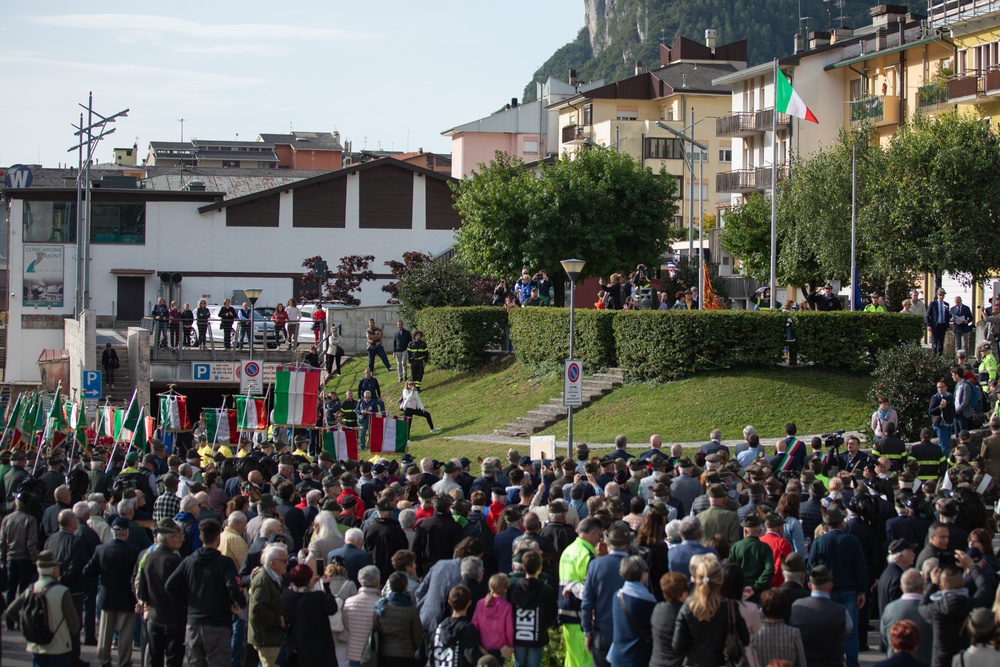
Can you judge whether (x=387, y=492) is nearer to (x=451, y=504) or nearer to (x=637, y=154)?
(x=451, y=504)

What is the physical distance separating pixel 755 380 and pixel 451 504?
1644cm

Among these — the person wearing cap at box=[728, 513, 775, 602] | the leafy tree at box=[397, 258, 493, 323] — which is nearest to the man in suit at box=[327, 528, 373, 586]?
the person wearing cap at box=[728, 513, 775, 602]

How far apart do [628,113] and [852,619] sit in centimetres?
7440

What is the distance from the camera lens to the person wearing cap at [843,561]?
439 inches

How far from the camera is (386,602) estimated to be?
966 centimetres

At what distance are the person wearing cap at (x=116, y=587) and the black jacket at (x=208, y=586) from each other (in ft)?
4.50

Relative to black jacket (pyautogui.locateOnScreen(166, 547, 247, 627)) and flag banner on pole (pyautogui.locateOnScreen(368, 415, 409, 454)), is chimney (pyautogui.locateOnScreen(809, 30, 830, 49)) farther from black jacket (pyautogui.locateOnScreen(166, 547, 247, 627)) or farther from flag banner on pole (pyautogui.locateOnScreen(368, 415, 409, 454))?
black jacket (pyautogui.locateOnScreen(166, 547, 247, 627))

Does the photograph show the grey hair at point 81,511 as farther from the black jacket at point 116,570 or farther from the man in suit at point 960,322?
the man in suit at point 960,322

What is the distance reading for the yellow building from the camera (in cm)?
7762

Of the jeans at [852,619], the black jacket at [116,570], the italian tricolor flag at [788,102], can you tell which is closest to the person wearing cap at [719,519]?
the jeans at [852,619]

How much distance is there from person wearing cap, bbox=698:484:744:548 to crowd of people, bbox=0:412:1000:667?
2cm

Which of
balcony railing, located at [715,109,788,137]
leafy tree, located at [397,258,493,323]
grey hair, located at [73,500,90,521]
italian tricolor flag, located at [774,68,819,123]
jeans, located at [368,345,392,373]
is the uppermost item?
balcony railing, located at [715,109,788,137]

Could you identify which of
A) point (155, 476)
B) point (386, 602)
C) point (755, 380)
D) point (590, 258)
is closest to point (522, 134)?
point (590, 258)

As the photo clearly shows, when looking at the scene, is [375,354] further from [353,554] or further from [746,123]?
[746,123]
